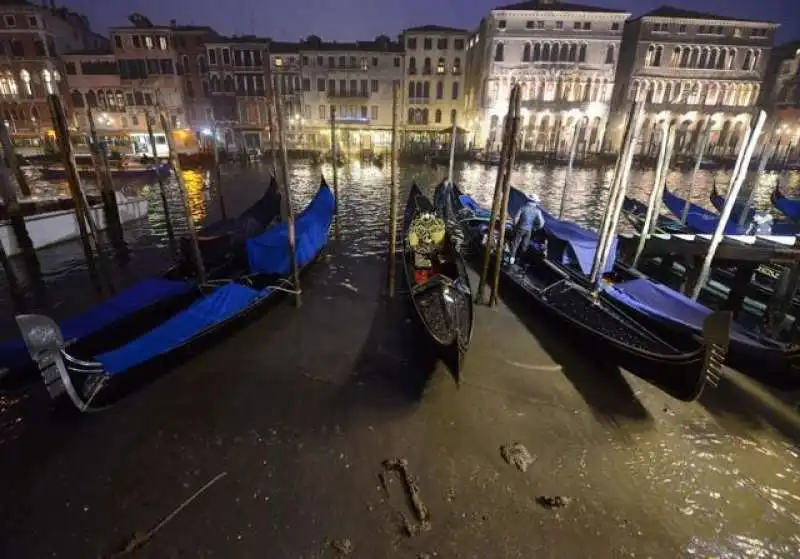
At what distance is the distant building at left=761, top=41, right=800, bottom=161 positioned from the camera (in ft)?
134

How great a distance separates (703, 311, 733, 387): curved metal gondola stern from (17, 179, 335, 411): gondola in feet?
23.6

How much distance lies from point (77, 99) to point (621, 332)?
4986cm

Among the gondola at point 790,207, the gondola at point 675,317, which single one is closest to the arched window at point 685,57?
the gondola at point 790,207

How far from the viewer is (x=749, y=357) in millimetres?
5742

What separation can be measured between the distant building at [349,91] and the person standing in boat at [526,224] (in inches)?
1254

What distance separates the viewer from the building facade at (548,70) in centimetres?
3691

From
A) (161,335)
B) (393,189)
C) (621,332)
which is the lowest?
(621,332)

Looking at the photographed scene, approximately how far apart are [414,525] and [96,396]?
445 cm

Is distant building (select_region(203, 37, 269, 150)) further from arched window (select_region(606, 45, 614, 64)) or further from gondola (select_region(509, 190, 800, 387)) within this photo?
gondola (select_region(509, 190, 800, 387))

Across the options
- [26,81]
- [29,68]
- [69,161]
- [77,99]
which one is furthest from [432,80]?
[26,81]

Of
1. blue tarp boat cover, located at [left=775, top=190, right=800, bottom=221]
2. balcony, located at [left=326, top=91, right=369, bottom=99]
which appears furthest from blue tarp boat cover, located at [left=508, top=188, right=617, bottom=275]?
balcony, located at [left=326, top=91, right=369, bottom=99]

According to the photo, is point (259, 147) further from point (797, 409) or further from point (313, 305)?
point (797, 409)

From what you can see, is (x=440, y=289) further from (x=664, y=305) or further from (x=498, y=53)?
(x=498, y=53)

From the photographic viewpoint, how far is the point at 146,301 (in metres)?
7.07
